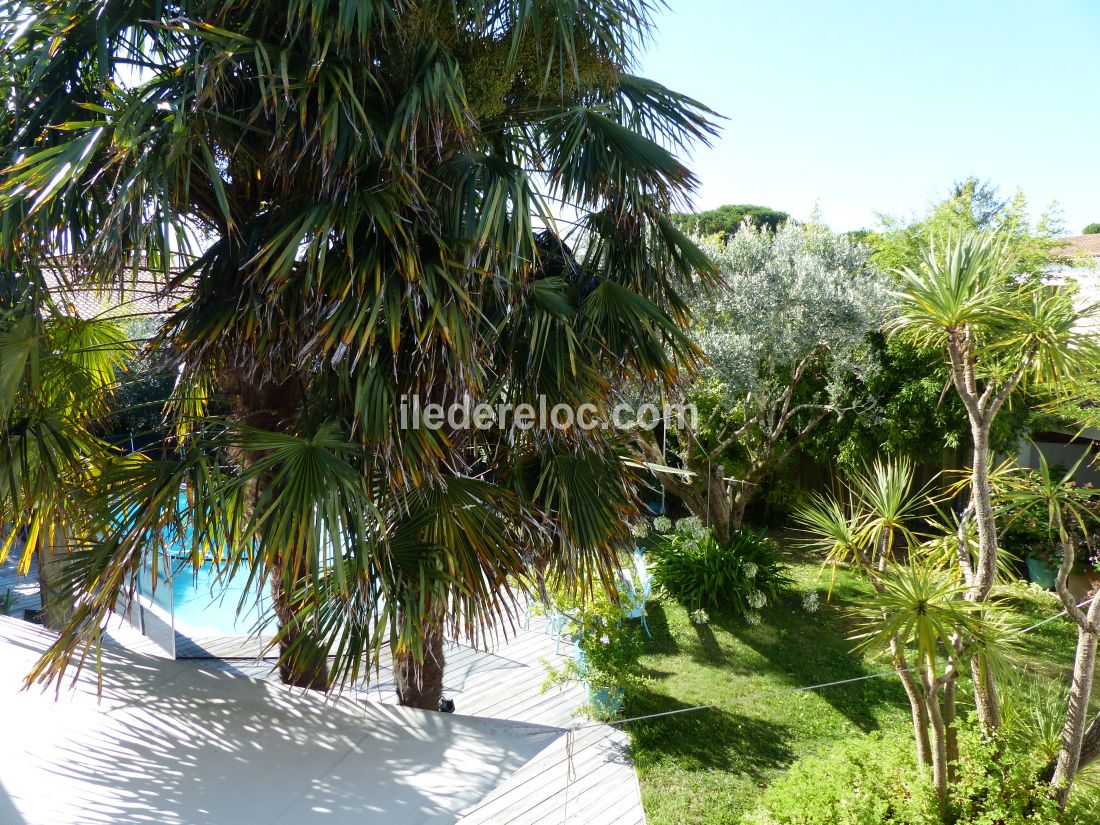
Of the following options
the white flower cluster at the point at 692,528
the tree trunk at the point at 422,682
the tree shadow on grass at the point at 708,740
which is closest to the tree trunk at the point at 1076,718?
the tree shadow on grass at the point at 708,740

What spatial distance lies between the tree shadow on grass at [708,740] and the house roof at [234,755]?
3118mm

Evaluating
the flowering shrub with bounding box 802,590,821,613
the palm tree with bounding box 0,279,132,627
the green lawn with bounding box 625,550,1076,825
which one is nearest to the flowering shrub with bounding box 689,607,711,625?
the green lawn with bounding box 625,550,1076,825

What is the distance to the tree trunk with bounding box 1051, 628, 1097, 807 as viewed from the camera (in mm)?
3488

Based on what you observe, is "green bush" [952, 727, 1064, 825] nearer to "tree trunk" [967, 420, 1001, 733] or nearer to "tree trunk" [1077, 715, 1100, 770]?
"tree trunk" [1077, 715, 1100, 770]

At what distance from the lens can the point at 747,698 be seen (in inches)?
237

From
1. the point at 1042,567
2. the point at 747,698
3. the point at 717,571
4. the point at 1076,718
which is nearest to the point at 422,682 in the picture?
the point at 747,698

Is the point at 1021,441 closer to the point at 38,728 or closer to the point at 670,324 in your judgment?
the point at 670,324

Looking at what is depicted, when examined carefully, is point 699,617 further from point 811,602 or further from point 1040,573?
point 1040,573

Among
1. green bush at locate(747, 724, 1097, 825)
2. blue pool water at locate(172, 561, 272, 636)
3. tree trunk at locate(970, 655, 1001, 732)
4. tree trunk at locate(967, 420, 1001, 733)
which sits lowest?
blue pool water at locate(172, 561, 272, 636)

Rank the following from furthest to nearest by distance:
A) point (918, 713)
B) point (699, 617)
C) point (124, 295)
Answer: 1. point (699, 617)
2. point (124, 295)
3. point (918, 713)

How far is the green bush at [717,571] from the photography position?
817cm

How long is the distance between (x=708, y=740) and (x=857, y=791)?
2.11 m

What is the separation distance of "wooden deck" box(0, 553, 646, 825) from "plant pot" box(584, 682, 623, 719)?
0.40ft

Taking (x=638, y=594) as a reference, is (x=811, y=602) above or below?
below
